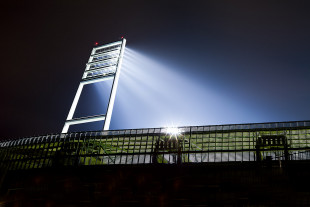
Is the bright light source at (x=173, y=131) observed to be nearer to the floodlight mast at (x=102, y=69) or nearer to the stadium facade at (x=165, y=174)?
the stadium facade at (x=165, y=174)

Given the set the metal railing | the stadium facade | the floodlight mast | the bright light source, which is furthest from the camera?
the floodlight mast

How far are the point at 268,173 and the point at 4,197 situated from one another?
1398 cm

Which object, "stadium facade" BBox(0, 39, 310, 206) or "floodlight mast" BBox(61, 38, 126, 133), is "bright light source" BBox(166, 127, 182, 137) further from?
"floodlight mast" BBox(61, 38, 126, 133)

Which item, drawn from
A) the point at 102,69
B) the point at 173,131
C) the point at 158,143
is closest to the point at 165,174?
the point at 158,143

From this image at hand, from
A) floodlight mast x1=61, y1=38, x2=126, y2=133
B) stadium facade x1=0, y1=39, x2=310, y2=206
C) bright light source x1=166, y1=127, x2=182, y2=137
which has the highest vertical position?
floodlight mast x1=61, y1=38, x2=126, y2=133

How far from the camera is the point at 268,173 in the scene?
1120cm

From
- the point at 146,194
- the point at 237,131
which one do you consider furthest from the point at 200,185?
the point at 237,131

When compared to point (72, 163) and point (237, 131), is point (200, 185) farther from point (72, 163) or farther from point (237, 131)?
point (72, 163)

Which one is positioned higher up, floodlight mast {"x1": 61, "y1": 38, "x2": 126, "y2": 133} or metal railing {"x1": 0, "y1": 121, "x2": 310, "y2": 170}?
floodlight mast {"x1": 61, "y1": 38, "x2": 126, "y2": 133}

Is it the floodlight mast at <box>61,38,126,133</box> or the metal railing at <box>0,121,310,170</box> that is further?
the floodlight mast at <box>61,38,126,133</box>

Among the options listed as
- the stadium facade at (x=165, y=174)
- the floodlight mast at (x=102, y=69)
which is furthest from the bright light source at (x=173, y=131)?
the floodlight mast at (x=102, y=69)

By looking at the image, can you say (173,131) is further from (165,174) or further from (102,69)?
(102,69)

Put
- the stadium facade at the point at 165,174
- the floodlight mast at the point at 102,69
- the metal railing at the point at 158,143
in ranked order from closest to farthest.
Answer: the stadium facade at the point at 165,174
the metal railing at the point at 158,143
the floodlight mast at the point at 102,69

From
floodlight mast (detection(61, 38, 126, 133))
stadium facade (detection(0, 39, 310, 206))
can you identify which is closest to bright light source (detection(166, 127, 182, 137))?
stadium facade (detection(0, 39, 310, 206))
